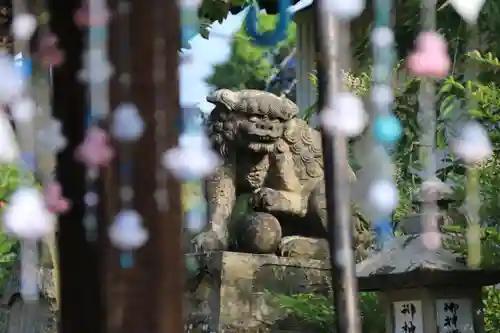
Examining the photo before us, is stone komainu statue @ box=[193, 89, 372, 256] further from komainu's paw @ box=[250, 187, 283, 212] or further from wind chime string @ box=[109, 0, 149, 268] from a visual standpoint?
wind chime string @ box=[109, 0, 149, 268]

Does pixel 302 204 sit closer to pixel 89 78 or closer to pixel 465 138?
pixel 465 138

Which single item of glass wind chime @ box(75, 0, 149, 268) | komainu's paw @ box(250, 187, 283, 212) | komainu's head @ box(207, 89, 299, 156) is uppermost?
komainu's head @ box(207, 89, 299, 156)

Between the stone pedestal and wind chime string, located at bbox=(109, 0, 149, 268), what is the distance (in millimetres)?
2125

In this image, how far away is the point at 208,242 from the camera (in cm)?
299

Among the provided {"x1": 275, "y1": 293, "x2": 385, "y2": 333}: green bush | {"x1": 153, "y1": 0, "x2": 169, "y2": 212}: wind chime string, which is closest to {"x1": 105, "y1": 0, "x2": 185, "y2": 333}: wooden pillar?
{"x1": 153, "y1": 0, "x2": 169, "y2": 212}: wind chime string

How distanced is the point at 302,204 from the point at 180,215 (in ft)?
8.39

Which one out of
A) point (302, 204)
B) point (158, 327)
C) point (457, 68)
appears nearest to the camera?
point (158, 327)

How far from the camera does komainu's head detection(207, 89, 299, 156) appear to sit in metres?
3.14

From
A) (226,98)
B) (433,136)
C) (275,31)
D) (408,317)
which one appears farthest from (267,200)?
(275,31)

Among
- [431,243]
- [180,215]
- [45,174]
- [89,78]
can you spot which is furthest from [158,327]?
[431,243]

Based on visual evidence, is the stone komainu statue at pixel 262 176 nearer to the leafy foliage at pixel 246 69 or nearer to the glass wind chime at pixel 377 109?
the glass wind chime at pixel 377 109

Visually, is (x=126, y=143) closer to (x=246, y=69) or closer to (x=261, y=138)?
(x=261, y=138)

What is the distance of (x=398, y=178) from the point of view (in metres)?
3.37

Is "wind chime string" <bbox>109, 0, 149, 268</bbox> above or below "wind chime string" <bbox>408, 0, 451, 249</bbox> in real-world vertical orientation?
below
